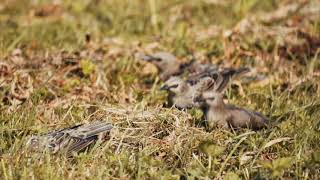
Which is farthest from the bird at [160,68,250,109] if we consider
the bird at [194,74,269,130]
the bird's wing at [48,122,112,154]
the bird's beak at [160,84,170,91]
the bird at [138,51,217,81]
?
the bird's wing at [48,122,112,154]

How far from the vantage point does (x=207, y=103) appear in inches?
234

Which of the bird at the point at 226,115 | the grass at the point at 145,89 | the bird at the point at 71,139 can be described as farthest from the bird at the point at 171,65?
→ the bird at the point at 71,139

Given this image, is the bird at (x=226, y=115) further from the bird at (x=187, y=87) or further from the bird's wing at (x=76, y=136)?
the bird's wing at (x=76, y=136)

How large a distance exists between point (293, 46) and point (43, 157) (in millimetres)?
3767

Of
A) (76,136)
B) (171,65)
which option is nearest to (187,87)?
(171,65)

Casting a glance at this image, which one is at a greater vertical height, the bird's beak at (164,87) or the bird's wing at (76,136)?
Result: the bird's beak at (164,87)

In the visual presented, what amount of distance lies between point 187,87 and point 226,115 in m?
0.74

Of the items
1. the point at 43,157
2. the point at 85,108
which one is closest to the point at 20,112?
the point at 85,108

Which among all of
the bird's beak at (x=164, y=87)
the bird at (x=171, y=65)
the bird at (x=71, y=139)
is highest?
the bird at (x=171, y=65)

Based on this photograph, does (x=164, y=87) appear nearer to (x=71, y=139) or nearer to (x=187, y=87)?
(x=187, y=87)

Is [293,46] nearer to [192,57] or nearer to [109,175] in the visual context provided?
[192,57]

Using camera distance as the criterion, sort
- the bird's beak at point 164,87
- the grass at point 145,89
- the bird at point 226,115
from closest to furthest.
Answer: the grass at point 145,89
the bird at point 226,115
the bird's beak at point 164,87

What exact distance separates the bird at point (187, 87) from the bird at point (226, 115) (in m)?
0.12

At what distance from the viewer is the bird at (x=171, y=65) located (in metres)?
7.35
